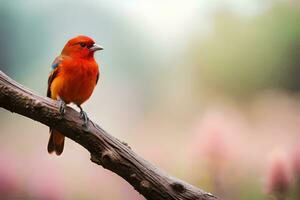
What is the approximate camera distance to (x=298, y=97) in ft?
8.49

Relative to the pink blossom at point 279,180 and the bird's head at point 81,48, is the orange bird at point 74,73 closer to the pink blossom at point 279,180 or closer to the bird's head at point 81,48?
the bird's head at point 81,48

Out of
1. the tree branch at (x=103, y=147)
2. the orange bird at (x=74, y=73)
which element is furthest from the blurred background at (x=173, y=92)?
the tree branch at (x=103, y=147)

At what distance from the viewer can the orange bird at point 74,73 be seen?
6.67 feet

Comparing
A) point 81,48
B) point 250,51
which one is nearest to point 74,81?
point 81,48

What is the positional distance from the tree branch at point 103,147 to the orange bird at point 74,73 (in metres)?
0.30

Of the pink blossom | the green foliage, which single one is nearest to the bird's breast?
the green foliage

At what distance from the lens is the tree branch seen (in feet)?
5.42

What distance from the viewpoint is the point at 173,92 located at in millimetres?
2662

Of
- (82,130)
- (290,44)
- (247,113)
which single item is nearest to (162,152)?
(247,113)

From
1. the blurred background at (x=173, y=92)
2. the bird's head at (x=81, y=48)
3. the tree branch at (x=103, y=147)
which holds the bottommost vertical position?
the tree branch at (x=103, y=147)

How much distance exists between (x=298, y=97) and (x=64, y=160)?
1.09m

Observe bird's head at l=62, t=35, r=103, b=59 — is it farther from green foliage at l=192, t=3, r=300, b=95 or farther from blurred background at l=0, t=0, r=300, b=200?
green foliage at l=192, t=3, r=300, b=95

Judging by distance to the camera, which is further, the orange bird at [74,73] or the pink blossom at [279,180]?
the pink blossom at [279,180]

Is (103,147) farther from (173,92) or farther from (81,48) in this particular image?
(173,92)
